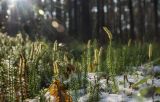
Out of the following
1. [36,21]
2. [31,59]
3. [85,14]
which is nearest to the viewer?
[31,59]

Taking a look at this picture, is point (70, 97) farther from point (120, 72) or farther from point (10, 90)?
point (120, 72)

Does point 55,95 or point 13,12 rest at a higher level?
point 13,12

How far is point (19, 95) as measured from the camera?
4.43 meters

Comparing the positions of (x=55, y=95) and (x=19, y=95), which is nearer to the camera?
(x=55, y=95)

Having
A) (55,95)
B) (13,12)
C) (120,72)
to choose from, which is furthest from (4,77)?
(13,12)

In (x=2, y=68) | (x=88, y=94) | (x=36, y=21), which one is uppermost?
(x=36, y=21)

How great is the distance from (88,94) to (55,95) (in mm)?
553

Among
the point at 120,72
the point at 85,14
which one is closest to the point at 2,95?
the point at 120,72

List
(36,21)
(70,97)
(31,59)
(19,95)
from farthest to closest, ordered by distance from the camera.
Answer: (36,21), (31,59), (19,95), (70,97)

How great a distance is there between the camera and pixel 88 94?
450 cm

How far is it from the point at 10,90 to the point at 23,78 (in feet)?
1.68

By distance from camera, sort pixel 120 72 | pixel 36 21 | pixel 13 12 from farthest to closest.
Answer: pixel 13 12 < pixel 36 21 < pixel 120 72

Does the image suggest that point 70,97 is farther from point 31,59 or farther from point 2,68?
Result: point 31,59

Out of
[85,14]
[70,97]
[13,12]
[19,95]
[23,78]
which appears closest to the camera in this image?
[70,97]
